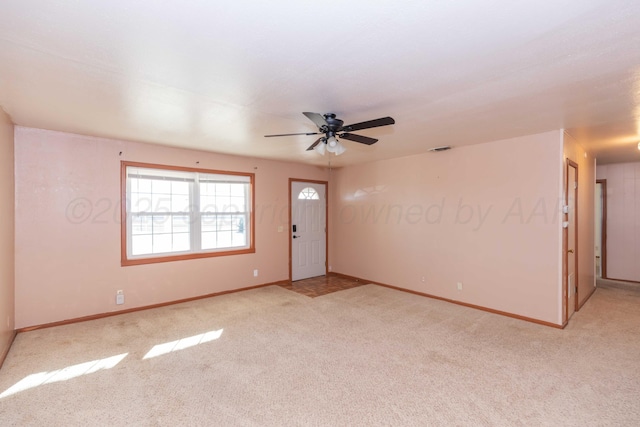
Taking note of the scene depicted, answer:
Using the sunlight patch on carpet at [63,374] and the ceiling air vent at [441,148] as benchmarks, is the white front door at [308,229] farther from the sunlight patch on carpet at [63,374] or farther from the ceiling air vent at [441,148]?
the sunlight patch on carpet at [63,374]

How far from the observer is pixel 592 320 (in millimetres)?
4129

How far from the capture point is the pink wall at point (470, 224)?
4027mm

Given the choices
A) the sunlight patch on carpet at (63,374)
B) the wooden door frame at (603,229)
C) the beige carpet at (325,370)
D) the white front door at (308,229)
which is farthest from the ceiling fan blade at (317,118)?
the wooden door frame at (603,229)

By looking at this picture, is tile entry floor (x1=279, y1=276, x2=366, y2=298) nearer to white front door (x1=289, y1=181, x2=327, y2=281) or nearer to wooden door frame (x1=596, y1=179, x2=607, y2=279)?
white front door (x1=289, y1=181, x2=327, y2=281)

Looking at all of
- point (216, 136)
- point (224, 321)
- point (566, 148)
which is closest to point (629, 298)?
point (566, 148)

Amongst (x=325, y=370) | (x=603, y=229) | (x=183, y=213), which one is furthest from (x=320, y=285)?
(x=603, y=229)

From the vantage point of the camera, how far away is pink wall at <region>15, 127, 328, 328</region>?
3.78 meters

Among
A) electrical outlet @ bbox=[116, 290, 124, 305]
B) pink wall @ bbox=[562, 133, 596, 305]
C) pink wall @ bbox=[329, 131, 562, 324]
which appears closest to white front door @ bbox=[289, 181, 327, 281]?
pink wall @ bbox=[329, 131, 562, 324]

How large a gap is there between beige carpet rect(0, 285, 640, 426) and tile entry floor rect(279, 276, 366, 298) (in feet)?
3.83

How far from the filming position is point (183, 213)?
5.05m

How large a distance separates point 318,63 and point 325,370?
255 centimetres

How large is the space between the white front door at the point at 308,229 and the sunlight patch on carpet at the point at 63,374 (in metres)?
3.71

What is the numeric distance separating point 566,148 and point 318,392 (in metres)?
4.13

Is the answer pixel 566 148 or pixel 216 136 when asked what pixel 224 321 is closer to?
pixel 216 136
